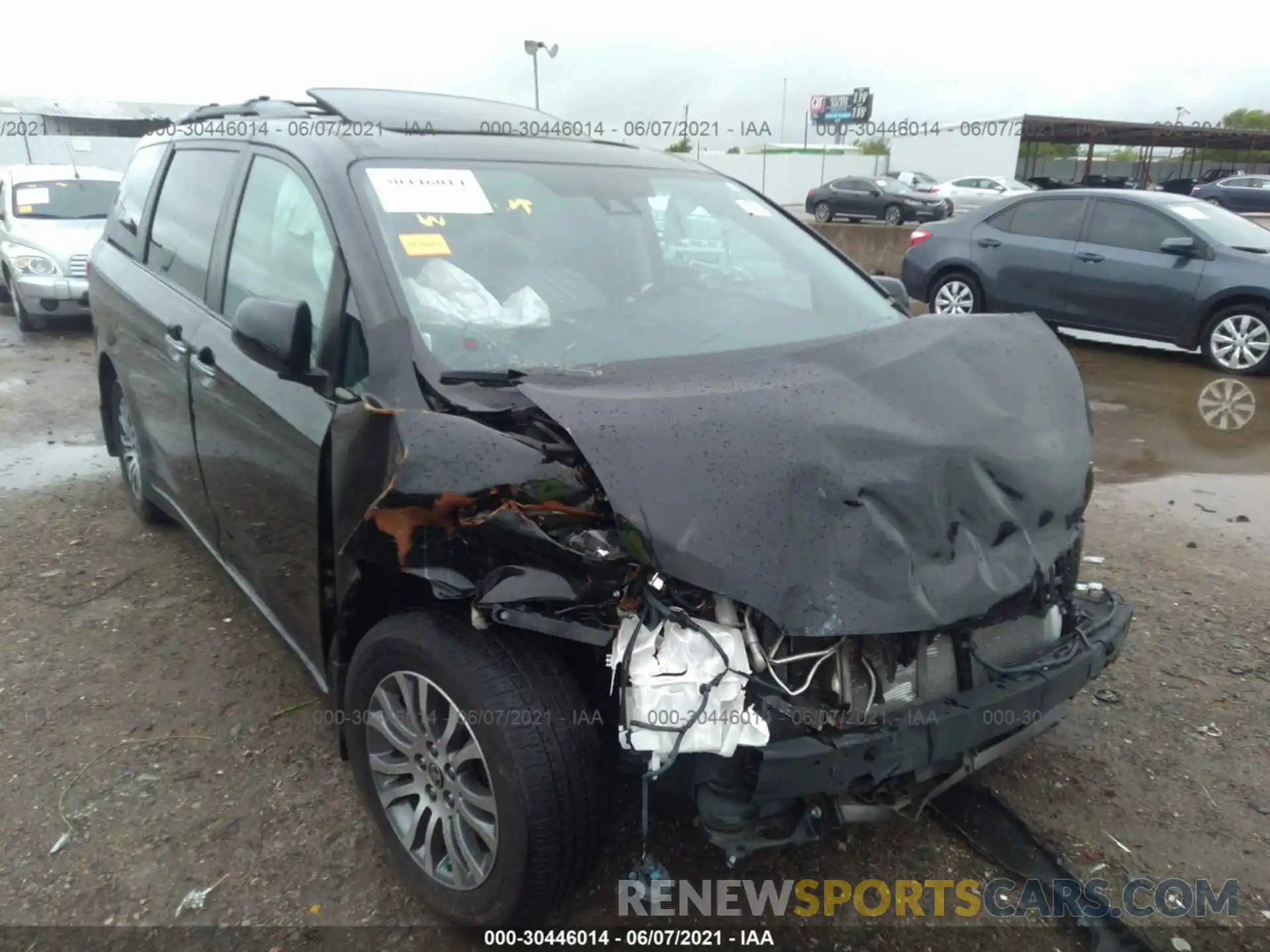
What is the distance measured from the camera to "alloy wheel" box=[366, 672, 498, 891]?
6.98 ft

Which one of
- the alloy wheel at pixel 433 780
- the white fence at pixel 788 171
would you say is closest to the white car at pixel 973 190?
the white fence at pixel 788 171

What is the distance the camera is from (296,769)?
9.50 ft

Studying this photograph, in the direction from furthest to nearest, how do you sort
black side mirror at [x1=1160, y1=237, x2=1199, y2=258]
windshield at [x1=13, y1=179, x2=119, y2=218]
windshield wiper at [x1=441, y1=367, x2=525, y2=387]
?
1. windshield at [x1=13, y1=179, x2=119, y2=218]
2. black side mirror at [x1=1160, y1=237, x2=1199, y2=258]
3. windshield wiper at [x1=441, y1=367, x2=525, y2=387]

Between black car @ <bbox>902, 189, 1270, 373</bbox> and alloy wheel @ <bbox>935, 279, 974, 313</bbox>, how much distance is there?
0.01 metres

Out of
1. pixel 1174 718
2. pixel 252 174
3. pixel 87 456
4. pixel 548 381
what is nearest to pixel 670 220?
pixel 548 381

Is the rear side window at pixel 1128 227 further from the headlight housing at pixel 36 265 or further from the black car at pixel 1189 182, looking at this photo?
the black car at pixel 1189 182

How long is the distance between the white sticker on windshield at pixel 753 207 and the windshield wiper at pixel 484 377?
1494 mm

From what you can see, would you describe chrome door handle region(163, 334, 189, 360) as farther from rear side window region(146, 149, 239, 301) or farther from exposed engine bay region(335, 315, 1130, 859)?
exposed engine bay region(335, 315, 1130, 859)

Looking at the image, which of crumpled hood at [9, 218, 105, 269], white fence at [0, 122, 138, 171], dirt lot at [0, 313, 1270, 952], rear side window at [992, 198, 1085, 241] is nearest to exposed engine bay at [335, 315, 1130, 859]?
dirt lot at [0, 313, 1270, 952]

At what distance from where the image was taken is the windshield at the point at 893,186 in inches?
1184

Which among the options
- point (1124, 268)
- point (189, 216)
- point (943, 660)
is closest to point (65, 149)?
point (1124, 268)

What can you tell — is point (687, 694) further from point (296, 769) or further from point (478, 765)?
point (296, 769)

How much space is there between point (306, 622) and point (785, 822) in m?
1.50

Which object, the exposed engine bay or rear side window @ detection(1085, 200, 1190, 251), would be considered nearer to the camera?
the exposed engine bay
